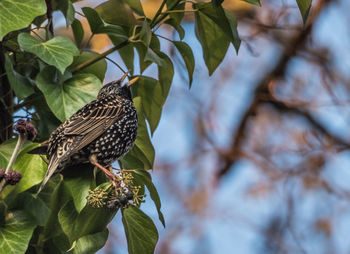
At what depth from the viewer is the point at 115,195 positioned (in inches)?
59.6

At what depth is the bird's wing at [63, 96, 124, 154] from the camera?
1.88 metres

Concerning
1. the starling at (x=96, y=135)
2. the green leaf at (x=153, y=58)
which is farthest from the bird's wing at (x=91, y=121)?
the green leaf at (x=153, y=58)

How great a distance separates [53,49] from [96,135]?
393 mm

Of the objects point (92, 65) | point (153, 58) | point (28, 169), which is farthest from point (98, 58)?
point (28, 169)

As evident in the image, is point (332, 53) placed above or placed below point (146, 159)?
below

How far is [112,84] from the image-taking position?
7.85 ft

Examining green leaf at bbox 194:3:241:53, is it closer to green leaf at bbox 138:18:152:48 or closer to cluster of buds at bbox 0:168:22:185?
green leaf at bbox 138:18:152:48

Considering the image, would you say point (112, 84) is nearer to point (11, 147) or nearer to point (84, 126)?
point (84, 126)

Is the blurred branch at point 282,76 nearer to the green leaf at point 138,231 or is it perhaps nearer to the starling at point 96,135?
the starling at point 96,135

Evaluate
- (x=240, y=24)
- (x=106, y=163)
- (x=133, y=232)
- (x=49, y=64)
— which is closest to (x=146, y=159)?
(x=106, y=163)

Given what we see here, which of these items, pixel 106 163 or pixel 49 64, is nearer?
pixel 49 64

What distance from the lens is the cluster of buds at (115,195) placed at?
1501 mm

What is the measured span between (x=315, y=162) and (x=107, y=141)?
4.18 meters

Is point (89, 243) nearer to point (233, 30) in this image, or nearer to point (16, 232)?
point (16, 232)
